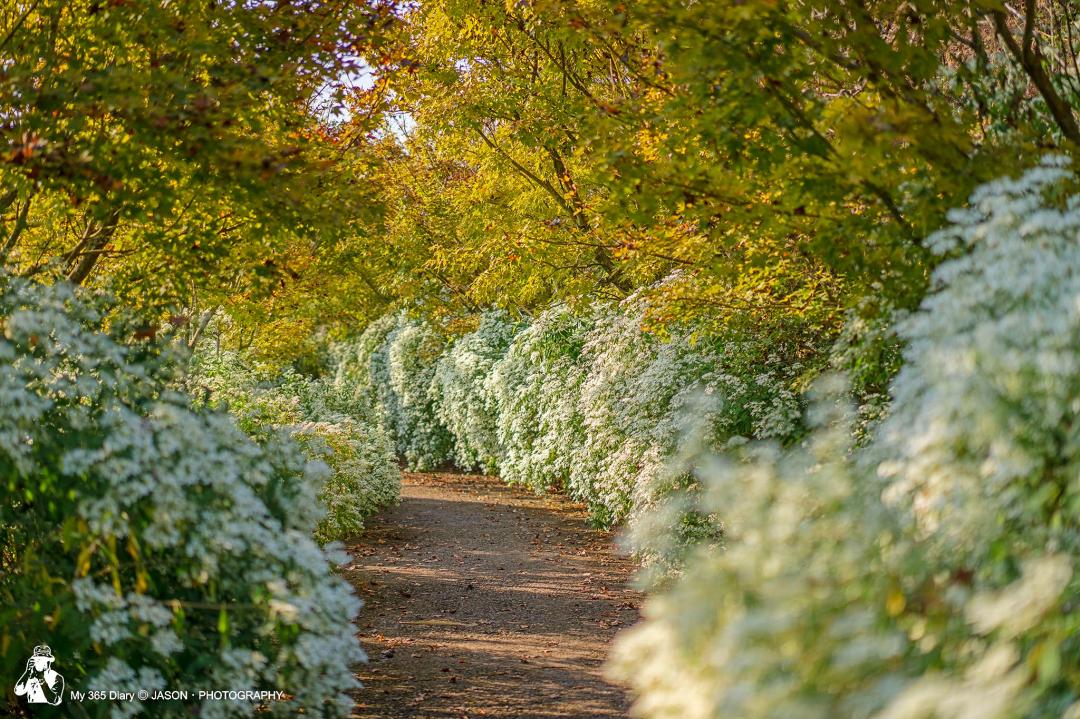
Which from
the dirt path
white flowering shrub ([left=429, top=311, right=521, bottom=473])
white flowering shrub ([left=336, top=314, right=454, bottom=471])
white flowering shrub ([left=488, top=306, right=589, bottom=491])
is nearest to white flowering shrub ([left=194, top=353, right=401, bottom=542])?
the dirt path

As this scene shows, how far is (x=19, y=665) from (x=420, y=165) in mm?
16425

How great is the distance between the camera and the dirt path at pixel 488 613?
6207 millimetres

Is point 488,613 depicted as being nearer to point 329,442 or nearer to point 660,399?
point 660,399

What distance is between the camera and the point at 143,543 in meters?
4.16

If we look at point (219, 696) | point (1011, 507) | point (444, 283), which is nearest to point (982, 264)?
point (1011, 507)

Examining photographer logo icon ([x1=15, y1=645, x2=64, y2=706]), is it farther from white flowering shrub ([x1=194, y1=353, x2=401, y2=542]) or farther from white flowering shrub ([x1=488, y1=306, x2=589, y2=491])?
white flowering shrub ([x1=488, y1=306, x2=589, y2=491])

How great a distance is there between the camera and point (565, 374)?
46.0 ft

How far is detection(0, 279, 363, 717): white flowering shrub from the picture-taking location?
12.5 feet

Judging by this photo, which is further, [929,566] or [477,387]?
[477,387]

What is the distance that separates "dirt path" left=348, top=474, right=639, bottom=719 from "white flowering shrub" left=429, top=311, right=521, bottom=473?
3475 millimetres

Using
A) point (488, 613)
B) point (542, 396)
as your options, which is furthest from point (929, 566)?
point (542, 396)

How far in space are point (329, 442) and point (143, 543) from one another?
722 centimetres

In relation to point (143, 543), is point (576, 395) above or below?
above

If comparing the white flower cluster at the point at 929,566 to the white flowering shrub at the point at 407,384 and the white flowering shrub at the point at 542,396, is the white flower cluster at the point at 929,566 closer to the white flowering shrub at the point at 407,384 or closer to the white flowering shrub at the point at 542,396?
the white flowering shrub at the point at 542,396
